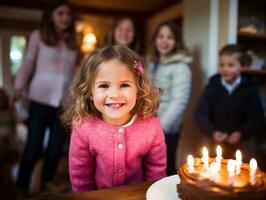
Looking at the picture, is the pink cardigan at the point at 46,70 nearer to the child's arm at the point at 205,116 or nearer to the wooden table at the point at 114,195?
the child's arm at the point at 205,116

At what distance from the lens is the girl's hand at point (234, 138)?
1888mm

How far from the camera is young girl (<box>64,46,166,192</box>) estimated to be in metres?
0.90

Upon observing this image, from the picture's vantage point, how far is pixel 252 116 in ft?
6.37

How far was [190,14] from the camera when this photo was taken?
8.43ft

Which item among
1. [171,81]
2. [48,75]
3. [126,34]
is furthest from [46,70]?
[171,81]

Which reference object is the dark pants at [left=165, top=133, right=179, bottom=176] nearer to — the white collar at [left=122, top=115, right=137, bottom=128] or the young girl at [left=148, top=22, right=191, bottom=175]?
the young girl at [left=148, top=22, right=191, bottom=175]

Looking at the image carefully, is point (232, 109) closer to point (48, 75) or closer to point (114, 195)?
point (48, 75)

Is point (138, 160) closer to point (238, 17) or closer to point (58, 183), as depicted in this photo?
point (58, 183)

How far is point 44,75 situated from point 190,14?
136cm

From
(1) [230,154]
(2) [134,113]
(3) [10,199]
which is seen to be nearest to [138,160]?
(2) [134,113]

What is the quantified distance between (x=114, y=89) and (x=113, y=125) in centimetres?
15

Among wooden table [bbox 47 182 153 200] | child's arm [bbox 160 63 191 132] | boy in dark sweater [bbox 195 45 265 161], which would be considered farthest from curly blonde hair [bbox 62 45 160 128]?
boy in dark sweater [bbox 195 45 265 161]

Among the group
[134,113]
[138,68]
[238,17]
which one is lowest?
[134,113]

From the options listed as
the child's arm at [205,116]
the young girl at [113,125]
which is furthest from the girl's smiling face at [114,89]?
the child's arm at [205,116]
